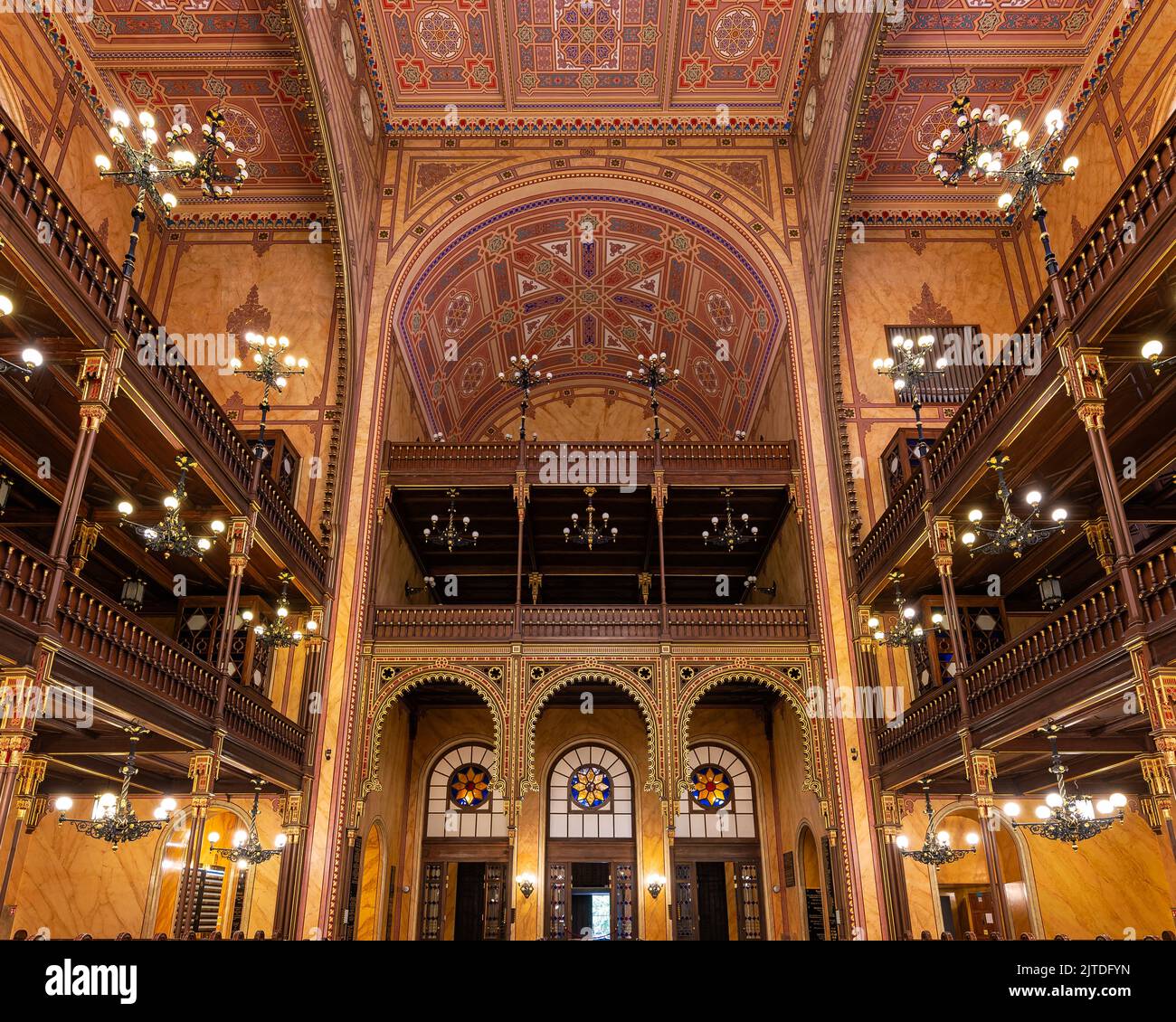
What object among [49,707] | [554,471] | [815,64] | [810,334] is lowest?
[49,707]

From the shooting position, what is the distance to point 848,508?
54.6 ft

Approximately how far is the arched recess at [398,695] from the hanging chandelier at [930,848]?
6.92 meters

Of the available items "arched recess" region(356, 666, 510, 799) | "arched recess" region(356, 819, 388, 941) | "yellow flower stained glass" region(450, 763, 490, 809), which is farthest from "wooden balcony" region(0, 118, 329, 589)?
"yellow flower stained glass" region(450, 763, 490, 809)

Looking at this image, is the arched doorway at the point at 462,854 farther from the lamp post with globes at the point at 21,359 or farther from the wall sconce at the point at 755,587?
the lamp post with globes at the point at 21,359

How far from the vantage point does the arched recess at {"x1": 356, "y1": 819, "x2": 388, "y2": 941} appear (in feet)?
59.4

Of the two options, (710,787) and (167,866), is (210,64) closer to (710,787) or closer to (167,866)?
(167,866)

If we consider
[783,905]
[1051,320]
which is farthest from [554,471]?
[783,905]

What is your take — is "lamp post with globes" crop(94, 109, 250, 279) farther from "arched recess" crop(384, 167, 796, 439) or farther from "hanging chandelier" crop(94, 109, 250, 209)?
"arched recess" crop(384, 167, 796, 439)

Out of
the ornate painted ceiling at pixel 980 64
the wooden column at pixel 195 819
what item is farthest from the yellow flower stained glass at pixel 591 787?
the ornate painted ceiling at pixel 980 64

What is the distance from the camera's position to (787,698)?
1612 cm

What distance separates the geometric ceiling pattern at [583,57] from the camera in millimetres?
17844

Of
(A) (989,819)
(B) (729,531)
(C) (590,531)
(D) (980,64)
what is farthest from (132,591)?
(D) (980,64)
